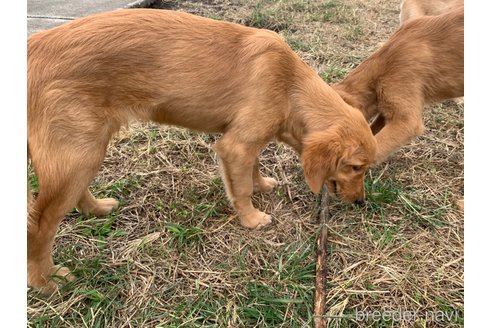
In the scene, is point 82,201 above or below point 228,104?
below

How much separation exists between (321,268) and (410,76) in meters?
2.22

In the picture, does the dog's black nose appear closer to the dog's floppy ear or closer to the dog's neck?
the dog's floppy ear

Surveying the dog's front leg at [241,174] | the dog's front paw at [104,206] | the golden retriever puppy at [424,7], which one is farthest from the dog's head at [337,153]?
the golden retriever puppy at [424,7]

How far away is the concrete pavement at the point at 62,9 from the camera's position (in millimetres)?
6742

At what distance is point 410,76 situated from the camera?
4160 mm

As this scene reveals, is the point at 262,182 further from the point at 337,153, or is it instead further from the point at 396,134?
the point at 396,134

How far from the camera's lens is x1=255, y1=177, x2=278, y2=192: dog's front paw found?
4.04 meters

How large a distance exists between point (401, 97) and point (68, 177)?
314 centimetres

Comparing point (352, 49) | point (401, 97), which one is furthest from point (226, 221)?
point (352, 49)

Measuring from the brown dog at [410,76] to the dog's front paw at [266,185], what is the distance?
3.59 feet

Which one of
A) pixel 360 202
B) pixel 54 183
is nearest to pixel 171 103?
pixel 54 183

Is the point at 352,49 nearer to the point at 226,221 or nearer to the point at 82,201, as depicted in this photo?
the point at 226,221

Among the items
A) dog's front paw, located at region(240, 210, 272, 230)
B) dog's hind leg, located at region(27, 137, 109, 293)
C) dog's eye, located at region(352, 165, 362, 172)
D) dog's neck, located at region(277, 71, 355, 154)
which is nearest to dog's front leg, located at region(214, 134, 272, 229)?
dog's front paw, located at region(240, 210, 272, 230)

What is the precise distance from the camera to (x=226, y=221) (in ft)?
12.1
